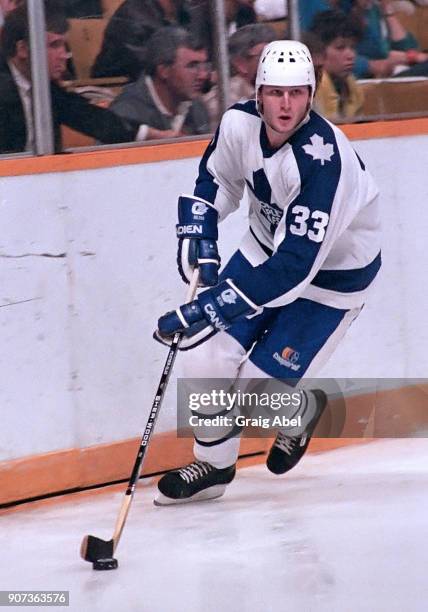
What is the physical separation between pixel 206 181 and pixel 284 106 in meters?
0.43

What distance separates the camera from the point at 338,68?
4.89 m

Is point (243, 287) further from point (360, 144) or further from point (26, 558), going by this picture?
point (360, 144)

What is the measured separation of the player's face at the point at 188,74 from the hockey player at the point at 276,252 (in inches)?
19.1

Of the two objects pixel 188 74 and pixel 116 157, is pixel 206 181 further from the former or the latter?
pixel 188 74

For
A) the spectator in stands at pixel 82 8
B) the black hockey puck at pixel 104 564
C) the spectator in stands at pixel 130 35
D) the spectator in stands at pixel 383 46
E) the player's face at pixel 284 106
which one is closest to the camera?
the black hockey puck at pixel 104 564

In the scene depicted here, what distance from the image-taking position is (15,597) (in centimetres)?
315

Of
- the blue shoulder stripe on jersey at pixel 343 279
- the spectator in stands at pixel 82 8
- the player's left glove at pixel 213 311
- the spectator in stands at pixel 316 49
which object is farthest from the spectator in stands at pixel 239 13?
the player's left glove at pixel 213 311

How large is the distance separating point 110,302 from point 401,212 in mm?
1196

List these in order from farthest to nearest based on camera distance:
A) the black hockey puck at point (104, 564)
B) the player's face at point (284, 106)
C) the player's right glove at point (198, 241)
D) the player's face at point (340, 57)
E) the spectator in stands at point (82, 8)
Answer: the player's face at point (340, 57), the spectator in stands at point (82, 8), the player's right glove at point (198, 241), the player's face at point (284, 106), the black hockey puck at point (104, 564)

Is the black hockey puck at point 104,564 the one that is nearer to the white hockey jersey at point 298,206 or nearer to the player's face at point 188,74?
the white hockey jersey at point 298,206

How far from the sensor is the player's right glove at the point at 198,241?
12.8 ft

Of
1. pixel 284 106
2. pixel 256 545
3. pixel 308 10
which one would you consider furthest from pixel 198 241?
pixel 308 10

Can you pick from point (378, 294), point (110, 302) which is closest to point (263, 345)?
point (110, 302)

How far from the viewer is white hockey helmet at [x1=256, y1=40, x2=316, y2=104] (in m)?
3.71
